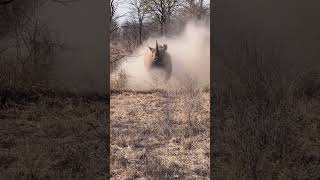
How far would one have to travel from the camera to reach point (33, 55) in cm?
447

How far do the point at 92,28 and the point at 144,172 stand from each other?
1.26 meters

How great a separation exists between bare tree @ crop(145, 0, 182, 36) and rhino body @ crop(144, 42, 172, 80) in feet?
0.60

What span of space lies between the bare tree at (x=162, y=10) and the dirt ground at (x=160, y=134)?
616 mm

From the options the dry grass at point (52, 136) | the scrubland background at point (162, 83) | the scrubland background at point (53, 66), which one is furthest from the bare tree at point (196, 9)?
the dry grass at point (52, 136)

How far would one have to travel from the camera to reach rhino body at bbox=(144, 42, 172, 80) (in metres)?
5.03

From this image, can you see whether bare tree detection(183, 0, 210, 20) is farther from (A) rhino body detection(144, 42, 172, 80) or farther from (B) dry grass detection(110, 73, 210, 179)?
(B) dry grass detection(110, 73, 210, 179)

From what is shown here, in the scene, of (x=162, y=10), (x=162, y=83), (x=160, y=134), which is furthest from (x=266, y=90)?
(x=162, y=10)

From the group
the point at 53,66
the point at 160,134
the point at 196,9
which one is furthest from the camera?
the point at 196,9

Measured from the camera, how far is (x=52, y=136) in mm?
4207

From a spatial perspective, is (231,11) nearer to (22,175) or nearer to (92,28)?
(92,28)

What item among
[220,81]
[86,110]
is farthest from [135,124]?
[220,81]

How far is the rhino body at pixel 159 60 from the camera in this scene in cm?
503

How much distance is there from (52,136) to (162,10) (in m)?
1.56

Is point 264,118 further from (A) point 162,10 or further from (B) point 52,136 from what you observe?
(B) point 52,136
